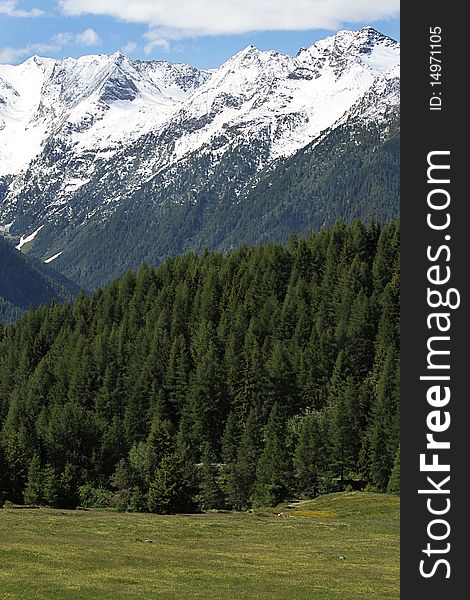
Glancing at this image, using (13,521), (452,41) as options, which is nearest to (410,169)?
(452,41)

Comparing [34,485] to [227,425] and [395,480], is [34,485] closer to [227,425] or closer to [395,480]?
[227,425]

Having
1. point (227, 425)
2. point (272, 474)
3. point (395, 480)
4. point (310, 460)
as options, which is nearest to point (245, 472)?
point (272, 474)

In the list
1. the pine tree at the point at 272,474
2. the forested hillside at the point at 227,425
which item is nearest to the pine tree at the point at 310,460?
the forested hillside at the point at 227,425

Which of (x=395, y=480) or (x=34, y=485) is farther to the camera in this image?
(x=34, y=485)

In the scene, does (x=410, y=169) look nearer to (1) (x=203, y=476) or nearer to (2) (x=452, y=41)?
(2) (x=452, y=41)

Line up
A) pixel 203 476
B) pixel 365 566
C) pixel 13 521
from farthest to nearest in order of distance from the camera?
pixel 203 476 < pixel 13 521 < pixel 365 566

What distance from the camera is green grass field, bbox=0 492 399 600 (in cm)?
4766

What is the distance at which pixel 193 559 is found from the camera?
2335 inches

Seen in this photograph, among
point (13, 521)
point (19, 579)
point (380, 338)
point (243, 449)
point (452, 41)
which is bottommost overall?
point (19, 579)

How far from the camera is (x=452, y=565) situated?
2116 centimetres

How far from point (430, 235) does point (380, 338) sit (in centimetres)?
16469

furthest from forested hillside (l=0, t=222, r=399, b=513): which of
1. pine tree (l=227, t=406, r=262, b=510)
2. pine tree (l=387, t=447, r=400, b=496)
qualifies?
pine tree (l=387, t=447, r=400, b=496)

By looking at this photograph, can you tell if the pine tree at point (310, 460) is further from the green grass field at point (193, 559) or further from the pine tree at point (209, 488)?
the green grass field at point (193, 559)

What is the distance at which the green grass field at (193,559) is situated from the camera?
156ft
